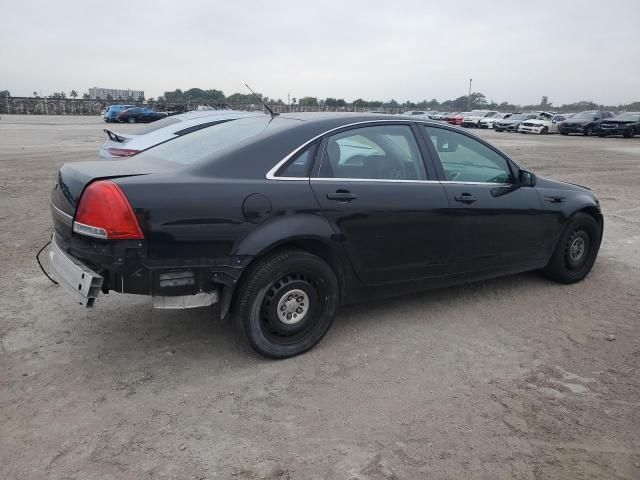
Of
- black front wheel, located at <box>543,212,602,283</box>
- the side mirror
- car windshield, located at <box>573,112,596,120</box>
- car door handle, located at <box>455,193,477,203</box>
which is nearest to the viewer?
car door handle, located at <box>455,193,477,203</box>

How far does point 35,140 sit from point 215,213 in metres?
19.6

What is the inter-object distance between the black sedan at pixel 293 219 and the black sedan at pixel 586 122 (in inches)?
1228

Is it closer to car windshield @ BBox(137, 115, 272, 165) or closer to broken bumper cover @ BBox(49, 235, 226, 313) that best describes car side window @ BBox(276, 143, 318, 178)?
car windshield @ BBox(137, 115, 272, 165)

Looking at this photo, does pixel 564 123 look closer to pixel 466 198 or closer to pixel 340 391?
pixel 466 198

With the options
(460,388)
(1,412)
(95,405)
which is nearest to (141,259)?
(95,405)

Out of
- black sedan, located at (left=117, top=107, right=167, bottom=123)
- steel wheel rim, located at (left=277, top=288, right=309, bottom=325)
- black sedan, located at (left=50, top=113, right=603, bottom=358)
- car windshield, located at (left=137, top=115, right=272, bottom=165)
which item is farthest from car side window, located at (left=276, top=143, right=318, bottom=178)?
black sedan, located at (left=117, top=107, right=167, bottom=123)

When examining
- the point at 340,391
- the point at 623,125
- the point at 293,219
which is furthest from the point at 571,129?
the point at 340,391

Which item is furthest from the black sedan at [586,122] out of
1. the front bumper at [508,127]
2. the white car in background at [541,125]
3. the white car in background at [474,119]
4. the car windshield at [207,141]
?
the car windshield at [207,141]

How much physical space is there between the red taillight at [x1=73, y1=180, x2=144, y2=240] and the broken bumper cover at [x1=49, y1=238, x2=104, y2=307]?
247 millimetres

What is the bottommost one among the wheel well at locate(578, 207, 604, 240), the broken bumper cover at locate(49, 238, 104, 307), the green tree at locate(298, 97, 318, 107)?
the broken bumper cover at locate(49, 238, 104, 307)

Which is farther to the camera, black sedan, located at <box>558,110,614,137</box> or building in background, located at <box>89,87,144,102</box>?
building in background, located at <box>89,87,144,102</box>

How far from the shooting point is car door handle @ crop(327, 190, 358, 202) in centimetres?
361

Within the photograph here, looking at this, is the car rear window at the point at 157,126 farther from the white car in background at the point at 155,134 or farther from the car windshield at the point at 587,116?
the car windshield at the point at 587,116

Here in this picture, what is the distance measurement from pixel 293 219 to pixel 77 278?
4.41 feet
